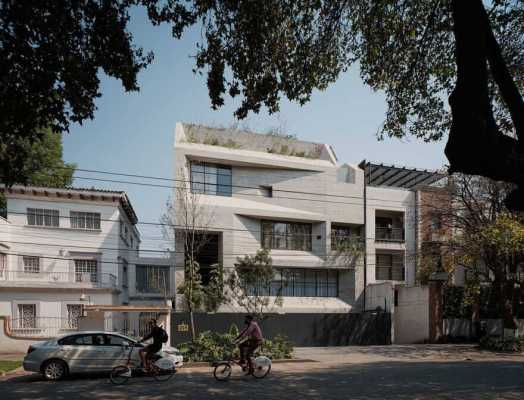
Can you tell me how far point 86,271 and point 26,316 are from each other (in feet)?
13.8

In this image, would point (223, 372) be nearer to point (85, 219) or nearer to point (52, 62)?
point (52, 62)

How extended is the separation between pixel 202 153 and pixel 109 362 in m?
16.9

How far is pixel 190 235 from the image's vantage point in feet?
92.8

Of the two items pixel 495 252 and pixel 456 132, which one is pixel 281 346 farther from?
pixel 456 132

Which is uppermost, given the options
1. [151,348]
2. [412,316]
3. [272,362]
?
[151,348]

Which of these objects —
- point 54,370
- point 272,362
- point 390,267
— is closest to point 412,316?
point 390,267

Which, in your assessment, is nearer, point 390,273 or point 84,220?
point 84,220

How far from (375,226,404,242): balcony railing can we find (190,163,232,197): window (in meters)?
10.7

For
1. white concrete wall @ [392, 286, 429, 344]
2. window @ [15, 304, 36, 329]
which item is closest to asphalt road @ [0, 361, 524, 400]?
white concrete wall @ [392, 286, 429, 344]

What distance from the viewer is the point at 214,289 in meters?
26.9

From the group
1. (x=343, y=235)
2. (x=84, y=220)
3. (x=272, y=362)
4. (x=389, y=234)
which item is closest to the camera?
(x=272, y=362)

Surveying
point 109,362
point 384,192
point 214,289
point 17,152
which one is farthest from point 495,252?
point 17,152

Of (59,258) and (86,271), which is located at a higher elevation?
(59,258)

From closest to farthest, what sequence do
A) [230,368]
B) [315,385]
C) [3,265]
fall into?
[315,385] → [230,368] → [3,265]
